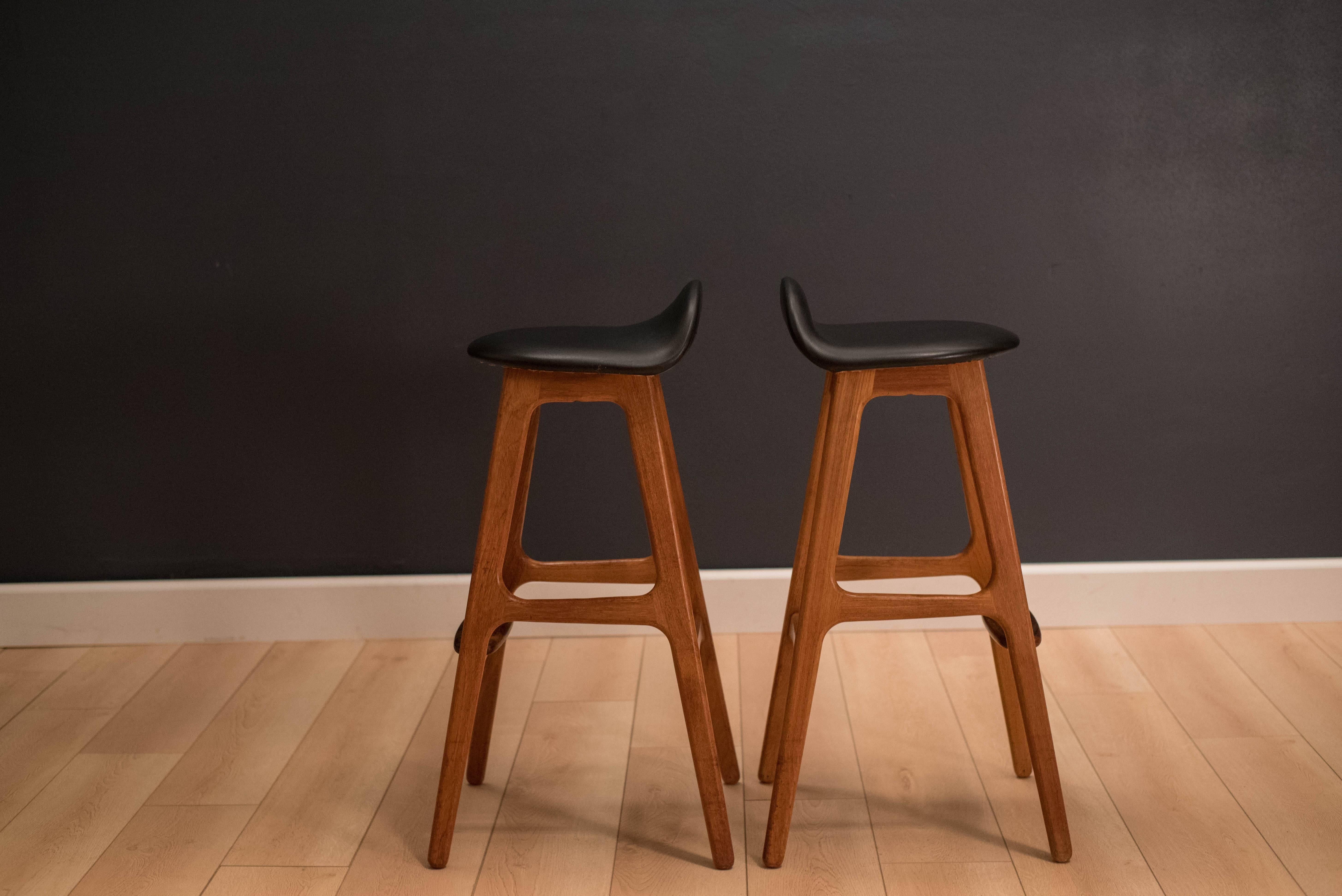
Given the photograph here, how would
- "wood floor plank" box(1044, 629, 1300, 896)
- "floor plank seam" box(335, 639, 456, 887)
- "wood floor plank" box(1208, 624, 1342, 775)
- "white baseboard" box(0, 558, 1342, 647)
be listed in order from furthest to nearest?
"white baseboard" box(0, 558, 1342, 647), "wood floor plank" box(1208, 624, 1342, 775), "floor plank seam" box(335, 639, 456, 887), "wood floor plank" box(1044, 629, 1300, 896)

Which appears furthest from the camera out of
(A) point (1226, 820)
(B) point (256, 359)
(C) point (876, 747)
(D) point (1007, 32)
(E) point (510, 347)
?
(B) point (256, 359)

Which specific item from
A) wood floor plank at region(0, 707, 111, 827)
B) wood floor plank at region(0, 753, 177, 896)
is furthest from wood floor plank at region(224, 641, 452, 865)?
wood floor plank at region(0, 707, 111, 827)

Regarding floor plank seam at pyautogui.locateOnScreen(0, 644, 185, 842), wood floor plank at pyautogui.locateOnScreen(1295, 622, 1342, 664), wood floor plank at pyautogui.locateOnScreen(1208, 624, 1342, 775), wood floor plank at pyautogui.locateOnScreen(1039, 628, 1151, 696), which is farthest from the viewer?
wood floor plank at pyautogui.locateOnScreen(1295, 622, 1342, 664)

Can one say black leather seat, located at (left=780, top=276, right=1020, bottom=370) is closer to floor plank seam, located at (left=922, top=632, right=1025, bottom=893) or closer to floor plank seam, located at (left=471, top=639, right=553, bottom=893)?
floor plank seam, located at (left=922, top=632, right=1025, bottom=893)

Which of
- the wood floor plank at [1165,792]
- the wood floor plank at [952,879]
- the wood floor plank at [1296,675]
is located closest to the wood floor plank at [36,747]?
the wood floor plank at [952,879]

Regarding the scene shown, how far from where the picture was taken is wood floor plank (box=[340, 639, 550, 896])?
65.8 inches

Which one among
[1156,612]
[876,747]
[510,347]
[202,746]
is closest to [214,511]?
[202,746]

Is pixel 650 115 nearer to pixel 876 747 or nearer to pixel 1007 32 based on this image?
pixel 1007 32

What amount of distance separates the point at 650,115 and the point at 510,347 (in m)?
0.98

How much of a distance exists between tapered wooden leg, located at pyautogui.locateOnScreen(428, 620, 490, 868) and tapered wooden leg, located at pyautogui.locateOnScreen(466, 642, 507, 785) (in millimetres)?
211

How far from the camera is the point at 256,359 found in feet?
8.02

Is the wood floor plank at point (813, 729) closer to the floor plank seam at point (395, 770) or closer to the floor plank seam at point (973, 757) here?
the floor plank seam at point (973, 757)

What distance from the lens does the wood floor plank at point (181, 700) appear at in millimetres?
2105

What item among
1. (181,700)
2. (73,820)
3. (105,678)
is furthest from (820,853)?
(105,678)
